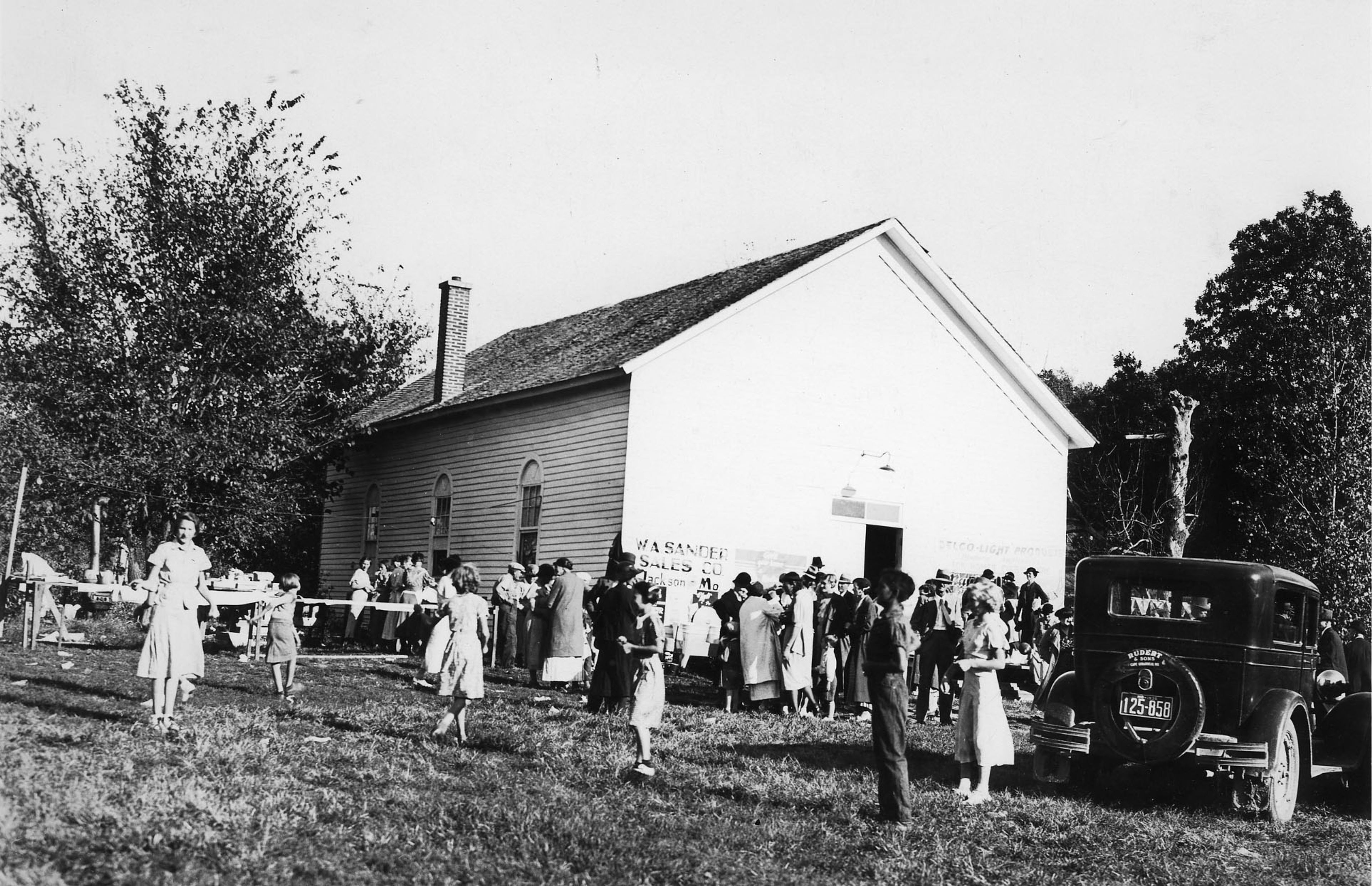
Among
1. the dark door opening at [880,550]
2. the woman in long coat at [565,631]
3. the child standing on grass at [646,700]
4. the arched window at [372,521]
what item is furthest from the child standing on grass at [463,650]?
the arched window at [372,521]

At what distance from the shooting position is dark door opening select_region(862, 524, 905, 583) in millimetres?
24797

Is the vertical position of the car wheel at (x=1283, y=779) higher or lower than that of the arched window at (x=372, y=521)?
lower

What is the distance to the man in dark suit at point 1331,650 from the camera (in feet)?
46.0

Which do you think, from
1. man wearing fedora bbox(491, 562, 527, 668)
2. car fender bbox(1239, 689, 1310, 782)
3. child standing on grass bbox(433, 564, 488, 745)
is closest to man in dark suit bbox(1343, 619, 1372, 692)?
car fender bbox(1239, 689, 1310, 782)

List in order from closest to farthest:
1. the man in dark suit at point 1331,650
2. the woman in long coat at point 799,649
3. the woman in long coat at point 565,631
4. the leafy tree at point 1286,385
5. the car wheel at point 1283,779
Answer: the car wheel at point 1283,779
the man in dark suit at point 1331,650
the woman in long coat at point 799,649
the woman in long coat at point 565,631
the leafy tree at point 1286,385

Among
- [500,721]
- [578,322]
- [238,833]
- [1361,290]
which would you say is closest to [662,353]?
[578,322]

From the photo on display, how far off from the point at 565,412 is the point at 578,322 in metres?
6.77

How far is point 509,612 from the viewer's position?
20.0 m

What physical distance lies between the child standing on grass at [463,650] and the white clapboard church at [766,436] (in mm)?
9313

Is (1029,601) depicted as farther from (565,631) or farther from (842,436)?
(565,631)

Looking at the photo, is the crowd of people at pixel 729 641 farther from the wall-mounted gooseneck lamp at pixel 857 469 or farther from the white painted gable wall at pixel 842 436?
the wall-mounted gooseneck lamp at pixel 857 469

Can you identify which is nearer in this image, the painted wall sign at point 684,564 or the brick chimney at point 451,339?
the painted wall sign at point 684,564

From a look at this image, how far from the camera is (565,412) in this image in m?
23.6

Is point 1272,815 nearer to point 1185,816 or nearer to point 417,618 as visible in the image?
point 1185,816
